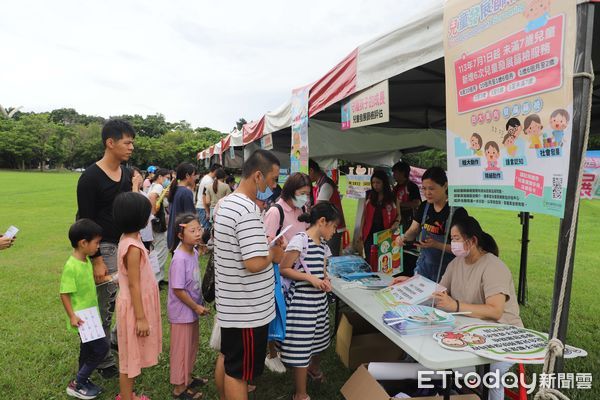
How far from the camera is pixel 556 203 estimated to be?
1.16 metres

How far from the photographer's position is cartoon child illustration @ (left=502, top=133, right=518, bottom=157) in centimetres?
130

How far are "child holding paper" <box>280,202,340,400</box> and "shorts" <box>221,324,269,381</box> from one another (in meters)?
0.40

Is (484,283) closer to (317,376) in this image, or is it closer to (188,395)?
(317,376)

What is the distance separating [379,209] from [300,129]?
5.70 ft

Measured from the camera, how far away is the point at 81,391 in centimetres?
262

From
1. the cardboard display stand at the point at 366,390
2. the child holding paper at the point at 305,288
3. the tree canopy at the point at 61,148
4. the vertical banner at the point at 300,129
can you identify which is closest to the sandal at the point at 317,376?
the child holding paper at the point at 305,288

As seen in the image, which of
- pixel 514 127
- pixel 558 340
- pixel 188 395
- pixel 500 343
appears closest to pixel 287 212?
pixel 188 395

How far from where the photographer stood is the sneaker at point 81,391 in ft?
8.53

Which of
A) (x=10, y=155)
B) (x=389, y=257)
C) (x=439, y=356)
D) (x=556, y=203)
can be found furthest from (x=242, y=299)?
(x=10, y=155)

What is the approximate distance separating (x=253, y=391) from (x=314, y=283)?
1026mm

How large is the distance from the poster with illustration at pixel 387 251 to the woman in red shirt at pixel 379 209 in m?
1.04

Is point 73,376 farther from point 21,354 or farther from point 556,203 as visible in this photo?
point 556,203

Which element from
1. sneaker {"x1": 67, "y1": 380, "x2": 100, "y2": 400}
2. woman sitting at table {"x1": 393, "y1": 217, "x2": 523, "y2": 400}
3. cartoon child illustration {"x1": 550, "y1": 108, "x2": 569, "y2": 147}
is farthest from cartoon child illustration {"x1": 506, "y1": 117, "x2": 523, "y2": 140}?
sneaker {"x1": 67, "y1": 380, "x2": 100, "y2": 400}

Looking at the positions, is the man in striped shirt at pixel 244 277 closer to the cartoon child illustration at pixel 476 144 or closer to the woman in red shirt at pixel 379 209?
the cartoon child illustration at pixel 476 144
